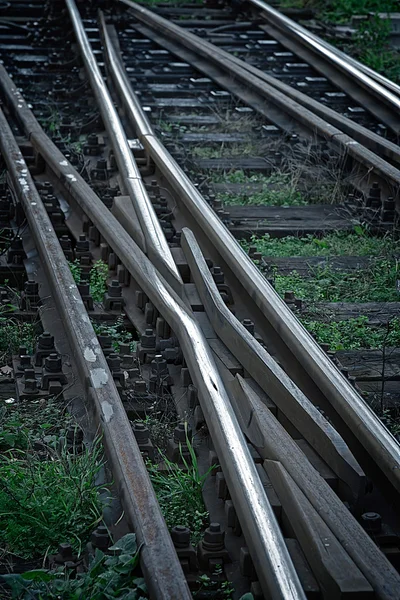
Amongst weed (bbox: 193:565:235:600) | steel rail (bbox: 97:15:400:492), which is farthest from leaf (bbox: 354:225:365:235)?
weed (bbox: 193:565:235:600)

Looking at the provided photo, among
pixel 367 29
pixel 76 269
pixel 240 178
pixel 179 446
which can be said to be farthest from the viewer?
pixel 367 29

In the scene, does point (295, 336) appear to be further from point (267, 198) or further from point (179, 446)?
point (267, 198)

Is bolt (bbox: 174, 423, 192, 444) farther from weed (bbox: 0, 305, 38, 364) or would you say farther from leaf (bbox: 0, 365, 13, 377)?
weed (bbox: 0, 305, 38, 364)

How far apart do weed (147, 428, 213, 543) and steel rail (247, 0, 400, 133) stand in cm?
499

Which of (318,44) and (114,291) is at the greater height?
(318,44)

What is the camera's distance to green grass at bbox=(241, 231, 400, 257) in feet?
19.2

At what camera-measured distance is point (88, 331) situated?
4.38 meters

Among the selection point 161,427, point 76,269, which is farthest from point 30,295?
point 161,427

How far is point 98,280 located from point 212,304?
964mm

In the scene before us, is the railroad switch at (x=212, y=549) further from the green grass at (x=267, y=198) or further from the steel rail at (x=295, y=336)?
the green grass at (x=267, y=198)

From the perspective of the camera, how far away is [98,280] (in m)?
5.26

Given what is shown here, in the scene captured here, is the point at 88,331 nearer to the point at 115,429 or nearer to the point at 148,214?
the point at 115,429

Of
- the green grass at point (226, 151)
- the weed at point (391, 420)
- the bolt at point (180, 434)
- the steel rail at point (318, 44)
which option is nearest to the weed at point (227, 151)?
the green grass at point (226, 151)

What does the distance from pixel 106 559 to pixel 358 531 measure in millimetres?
Answer: 810
